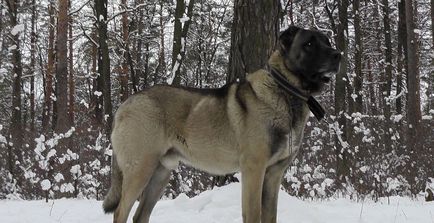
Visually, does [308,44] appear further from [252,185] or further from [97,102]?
[97,102]

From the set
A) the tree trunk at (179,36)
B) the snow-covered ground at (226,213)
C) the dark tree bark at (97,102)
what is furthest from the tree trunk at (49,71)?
the snow-covered ground at (226,213)

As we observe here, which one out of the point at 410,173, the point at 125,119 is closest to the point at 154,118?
the point at 125,119

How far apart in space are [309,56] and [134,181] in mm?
1890

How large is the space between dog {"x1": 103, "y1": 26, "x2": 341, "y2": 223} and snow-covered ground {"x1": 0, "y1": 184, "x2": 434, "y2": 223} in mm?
782

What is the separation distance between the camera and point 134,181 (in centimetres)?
441

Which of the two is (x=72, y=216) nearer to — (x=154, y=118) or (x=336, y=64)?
(x=154, y=118)

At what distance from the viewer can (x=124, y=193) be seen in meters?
4.43

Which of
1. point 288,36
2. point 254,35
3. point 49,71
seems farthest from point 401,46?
point 288,36

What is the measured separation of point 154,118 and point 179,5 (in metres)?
10.5

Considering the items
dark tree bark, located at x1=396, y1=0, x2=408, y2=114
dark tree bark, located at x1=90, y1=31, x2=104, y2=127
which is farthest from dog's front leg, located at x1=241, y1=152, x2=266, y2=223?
dark tree bark, located at x1=396, y1=0, x2=408, y2=114

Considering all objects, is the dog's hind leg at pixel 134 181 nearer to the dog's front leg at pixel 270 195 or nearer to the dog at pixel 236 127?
the dog at pixel 236 127

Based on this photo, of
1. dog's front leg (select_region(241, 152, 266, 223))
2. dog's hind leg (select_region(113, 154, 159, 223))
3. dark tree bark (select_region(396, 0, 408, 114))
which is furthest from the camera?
dark tree bark (select_region(396, 0, 408, 114))

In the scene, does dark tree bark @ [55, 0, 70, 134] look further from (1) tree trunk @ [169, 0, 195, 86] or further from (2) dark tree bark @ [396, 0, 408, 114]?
(2) dark tree bark @ [396, 0, 408, 114]

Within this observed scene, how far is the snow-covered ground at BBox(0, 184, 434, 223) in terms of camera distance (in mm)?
5141
